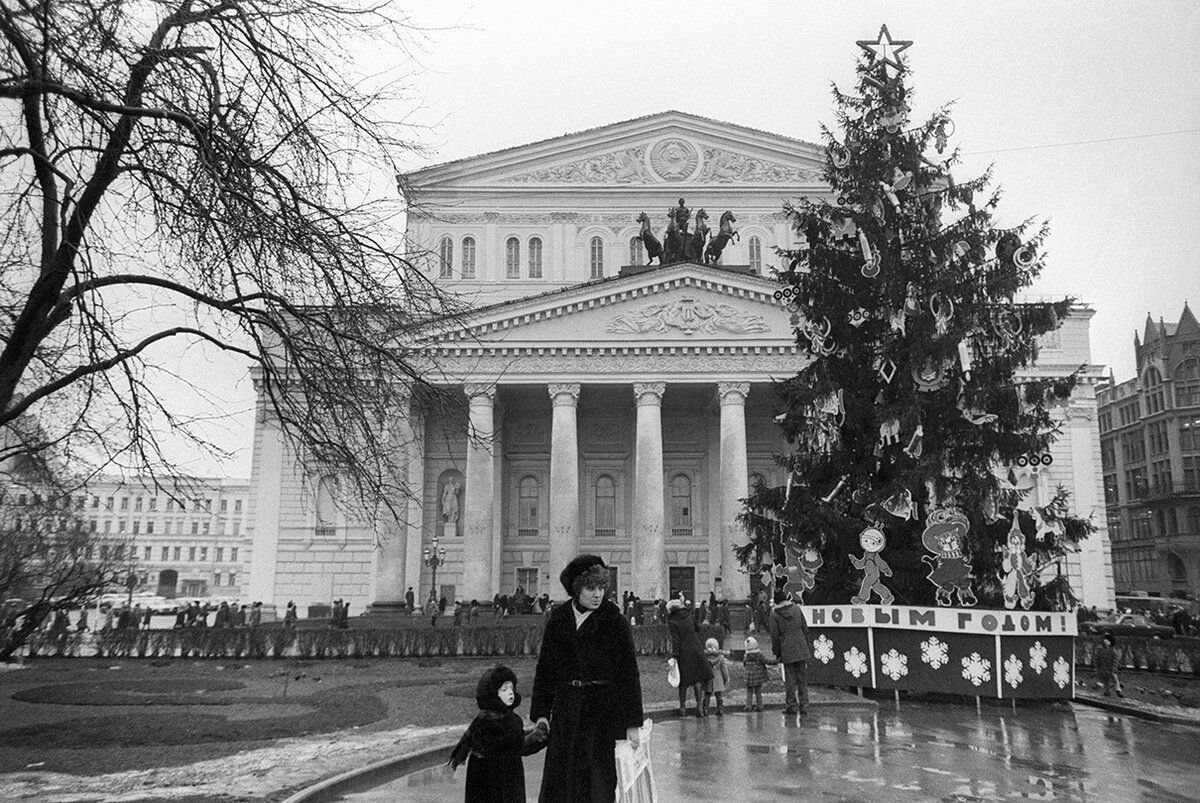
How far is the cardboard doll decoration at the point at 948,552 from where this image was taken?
15.5 meters

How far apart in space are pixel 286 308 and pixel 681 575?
36263 mm

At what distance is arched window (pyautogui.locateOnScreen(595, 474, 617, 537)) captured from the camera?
43.2 metres

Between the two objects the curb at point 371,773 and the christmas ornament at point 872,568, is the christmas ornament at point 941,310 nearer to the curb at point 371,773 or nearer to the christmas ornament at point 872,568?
the christmas ornament at point 872,568

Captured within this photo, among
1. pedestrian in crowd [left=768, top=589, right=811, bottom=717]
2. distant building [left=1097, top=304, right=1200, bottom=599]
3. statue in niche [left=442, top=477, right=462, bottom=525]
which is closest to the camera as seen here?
pedestrian in crowd [left=768, top=589, right=811, bottom=717]

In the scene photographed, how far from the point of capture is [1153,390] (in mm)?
72062

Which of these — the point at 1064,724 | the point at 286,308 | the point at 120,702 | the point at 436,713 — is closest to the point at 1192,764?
the point at 1064,724

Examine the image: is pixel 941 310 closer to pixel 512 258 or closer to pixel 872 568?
pixel 872 568

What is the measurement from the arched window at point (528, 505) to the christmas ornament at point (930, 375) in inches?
1099

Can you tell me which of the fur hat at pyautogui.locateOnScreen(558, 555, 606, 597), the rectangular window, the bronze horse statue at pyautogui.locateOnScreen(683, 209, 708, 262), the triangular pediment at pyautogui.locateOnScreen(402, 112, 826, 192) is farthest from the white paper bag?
the triangular pediment at pyautogui.locateOnScreen(402, 112, 826, 192)

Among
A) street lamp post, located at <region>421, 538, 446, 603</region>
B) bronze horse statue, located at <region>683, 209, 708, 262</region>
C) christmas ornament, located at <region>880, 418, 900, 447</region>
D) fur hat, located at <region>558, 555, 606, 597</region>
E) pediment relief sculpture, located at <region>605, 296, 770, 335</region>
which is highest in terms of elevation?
bronze horse statue, located at <region>683, 209, 708, 262</region>

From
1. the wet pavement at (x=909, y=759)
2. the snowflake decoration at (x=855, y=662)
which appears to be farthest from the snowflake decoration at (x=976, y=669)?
the snowflake decoration at (x=855, y=662)

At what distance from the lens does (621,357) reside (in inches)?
1505

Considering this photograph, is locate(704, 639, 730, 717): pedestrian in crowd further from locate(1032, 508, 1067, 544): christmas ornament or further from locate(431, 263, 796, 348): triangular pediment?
locate(431, 263, 796, 348): triangular pediment

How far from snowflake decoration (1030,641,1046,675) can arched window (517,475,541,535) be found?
29.9 meters
